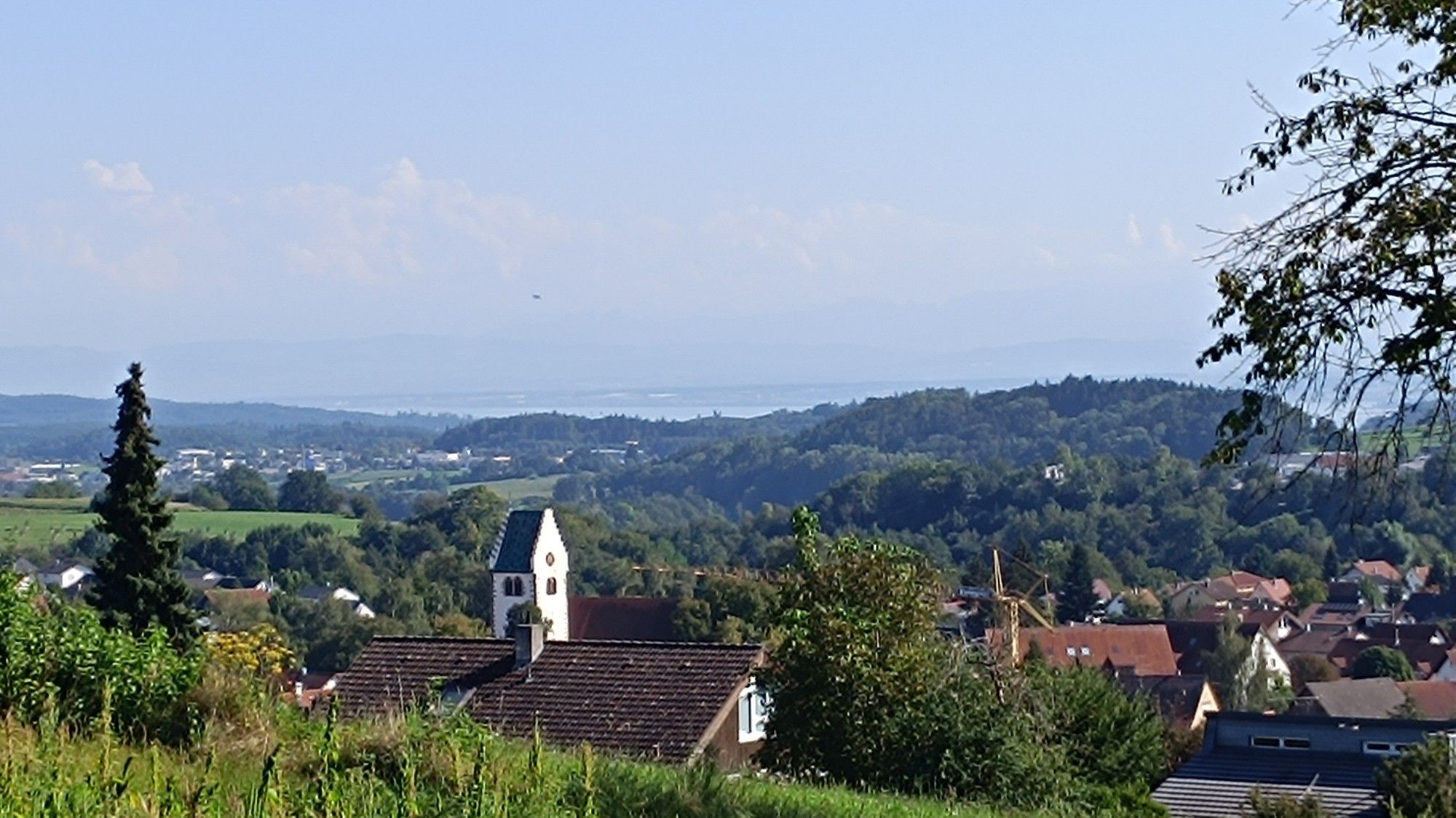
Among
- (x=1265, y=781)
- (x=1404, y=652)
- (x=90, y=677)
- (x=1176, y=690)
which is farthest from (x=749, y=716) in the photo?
(x=1404, y=652)

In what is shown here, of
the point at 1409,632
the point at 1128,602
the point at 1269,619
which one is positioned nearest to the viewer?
the point at 1409,632

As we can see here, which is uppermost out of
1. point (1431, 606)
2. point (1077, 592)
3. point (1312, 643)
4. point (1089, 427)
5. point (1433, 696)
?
point (1089, 427)

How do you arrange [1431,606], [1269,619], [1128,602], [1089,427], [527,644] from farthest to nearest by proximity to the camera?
[1089,427]
[1431,606]
[1128,602]
[1269,619]
[527,644]

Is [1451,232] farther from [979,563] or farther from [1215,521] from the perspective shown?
[1215,521]

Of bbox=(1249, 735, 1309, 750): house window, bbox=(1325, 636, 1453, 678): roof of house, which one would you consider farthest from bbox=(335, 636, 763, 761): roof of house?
bbox=(1325, 636, 1453, 678): roof of house

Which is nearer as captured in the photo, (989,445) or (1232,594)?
(1232,594)

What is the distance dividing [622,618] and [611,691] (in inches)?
1701

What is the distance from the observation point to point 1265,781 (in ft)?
85.7

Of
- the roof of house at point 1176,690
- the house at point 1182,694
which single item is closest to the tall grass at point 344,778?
the roof of house at point 1176,690

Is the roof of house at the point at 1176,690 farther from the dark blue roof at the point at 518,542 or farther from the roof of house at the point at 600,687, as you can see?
the roof of house at the point at 600,687

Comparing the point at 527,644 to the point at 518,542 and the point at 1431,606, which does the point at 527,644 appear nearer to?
the point at 518,542

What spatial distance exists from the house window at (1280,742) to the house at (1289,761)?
1 cm

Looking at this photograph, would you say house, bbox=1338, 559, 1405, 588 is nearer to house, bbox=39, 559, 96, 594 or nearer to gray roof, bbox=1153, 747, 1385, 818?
house, bbox=39, 559, 96, 594

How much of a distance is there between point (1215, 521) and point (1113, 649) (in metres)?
52.9
